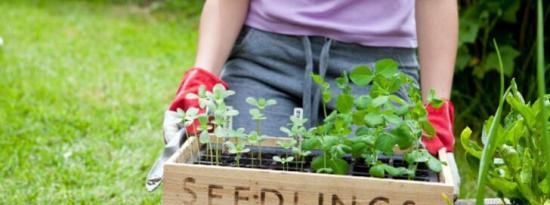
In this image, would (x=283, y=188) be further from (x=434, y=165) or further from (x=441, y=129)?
(x=441, y=129)

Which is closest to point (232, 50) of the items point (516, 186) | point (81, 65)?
point (516, 186)

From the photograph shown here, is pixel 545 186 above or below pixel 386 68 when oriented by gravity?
below

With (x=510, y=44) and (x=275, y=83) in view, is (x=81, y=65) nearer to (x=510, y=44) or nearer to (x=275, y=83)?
(x=510, y=44)

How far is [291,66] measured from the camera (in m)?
1.98

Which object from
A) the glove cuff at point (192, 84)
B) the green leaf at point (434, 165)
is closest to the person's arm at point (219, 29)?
the glove cuff at point (192, 84)

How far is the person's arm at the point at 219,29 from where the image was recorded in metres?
1.92

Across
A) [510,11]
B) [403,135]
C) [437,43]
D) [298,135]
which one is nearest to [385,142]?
[403,135]

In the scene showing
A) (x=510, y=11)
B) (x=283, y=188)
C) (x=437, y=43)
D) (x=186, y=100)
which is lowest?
(x=283, y=188)

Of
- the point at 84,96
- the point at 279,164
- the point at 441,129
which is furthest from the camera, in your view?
the point at 84,96

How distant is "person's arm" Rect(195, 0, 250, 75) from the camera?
6.31 feet

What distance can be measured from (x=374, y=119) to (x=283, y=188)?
169 mm

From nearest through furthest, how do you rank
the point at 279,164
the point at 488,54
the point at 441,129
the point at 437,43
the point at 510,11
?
the point at 279,164, the point at 441,129, the point at 437,43, the point at 510,11, the point at 488,54

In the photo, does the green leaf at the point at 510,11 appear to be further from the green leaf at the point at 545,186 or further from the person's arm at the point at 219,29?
the green leaf at the point at 545,186

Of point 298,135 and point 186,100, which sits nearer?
point 298,135
